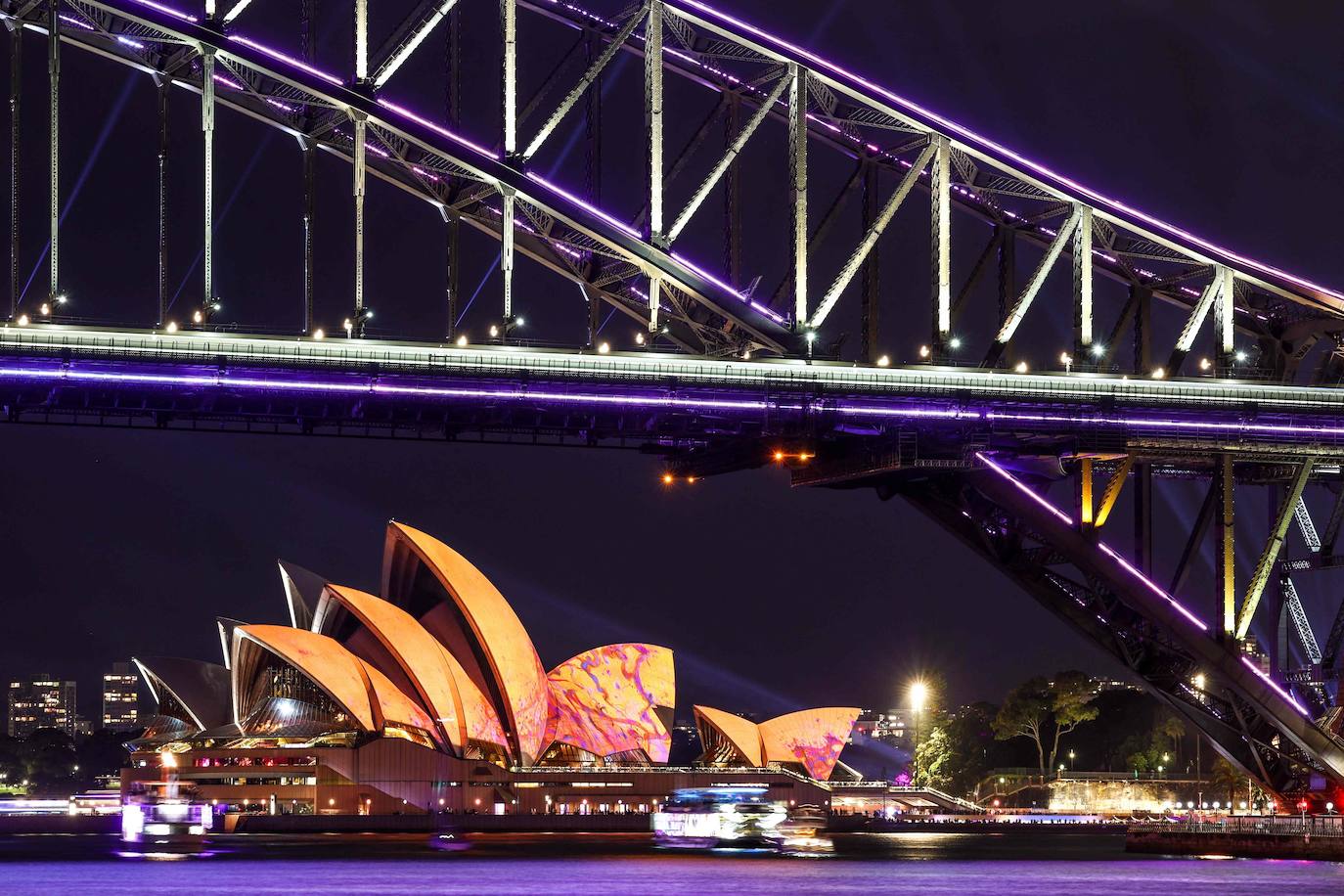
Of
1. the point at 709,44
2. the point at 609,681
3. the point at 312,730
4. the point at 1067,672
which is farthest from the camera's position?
the point at 1067,672

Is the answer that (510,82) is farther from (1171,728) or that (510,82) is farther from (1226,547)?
(1171,728)

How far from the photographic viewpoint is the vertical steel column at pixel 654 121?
63.0 meters

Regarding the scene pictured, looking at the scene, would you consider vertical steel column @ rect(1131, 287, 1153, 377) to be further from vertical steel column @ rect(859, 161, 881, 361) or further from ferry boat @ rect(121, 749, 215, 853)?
ferry boat @ rect(121, 749, 215, 853)

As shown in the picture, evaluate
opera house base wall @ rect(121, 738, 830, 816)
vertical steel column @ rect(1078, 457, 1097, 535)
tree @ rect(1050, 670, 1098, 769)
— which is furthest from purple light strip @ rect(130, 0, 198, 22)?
tree @ rect(1050, 670, 1098, 769)

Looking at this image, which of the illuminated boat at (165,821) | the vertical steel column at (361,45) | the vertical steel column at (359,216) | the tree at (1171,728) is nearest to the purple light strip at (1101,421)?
the vertical steel column at (359,216)

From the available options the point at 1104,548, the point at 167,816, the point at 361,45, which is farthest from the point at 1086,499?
the point at 167,816

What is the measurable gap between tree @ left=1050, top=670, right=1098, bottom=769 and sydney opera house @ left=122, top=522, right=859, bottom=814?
42.3 m

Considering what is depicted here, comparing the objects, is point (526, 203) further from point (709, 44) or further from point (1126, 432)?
point (1126, 432)

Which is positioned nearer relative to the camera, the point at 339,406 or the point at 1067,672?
the point at 339,406

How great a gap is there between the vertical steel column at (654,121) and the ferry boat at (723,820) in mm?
18904

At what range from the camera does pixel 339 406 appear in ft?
203

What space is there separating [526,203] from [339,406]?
27.3ft

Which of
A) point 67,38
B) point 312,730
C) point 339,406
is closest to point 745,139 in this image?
point 339,406

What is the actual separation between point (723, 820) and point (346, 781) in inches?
1131
